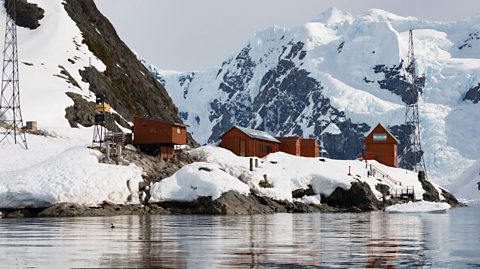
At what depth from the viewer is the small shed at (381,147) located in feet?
443

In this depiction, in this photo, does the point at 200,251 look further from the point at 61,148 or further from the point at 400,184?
the point at 400,184

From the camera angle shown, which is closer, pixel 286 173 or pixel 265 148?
pixel 286 173

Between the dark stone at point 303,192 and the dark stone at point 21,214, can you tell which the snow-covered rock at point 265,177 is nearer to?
the dark stone at point 303,192

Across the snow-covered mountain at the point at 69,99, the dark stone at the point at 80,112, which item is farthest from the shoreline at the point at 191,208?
the dark stone at the point at 80,112

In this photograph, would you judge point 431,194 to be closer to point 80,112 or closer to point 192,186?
point 80,112

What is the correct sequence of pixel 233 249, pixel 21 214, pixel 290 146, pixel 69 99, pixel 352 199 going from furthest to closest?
1. pixel 290 146
2. pixel 69 99
3. pixel 352 199
4. pixel 21 214
5. pixel 233 249

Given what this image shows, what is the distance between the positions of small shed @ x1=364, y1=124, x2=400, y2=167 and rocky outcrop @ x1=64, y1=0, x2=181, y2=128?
3629cm

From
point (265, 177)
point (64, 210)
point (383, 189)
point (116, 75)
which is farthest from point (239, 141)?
point (64, 210)

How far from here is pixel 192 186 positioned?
249 ft

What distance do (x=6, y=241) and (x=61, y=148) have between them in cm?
5771

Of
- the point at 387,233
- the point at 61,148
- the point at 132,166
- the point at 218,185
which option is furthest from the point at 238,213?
the point at 387,233

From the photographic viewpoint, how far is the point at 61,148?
3570 inches

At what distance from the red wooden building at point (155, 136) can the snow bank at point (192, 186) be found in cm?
966

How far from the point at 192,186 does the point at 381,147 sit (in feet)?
219
